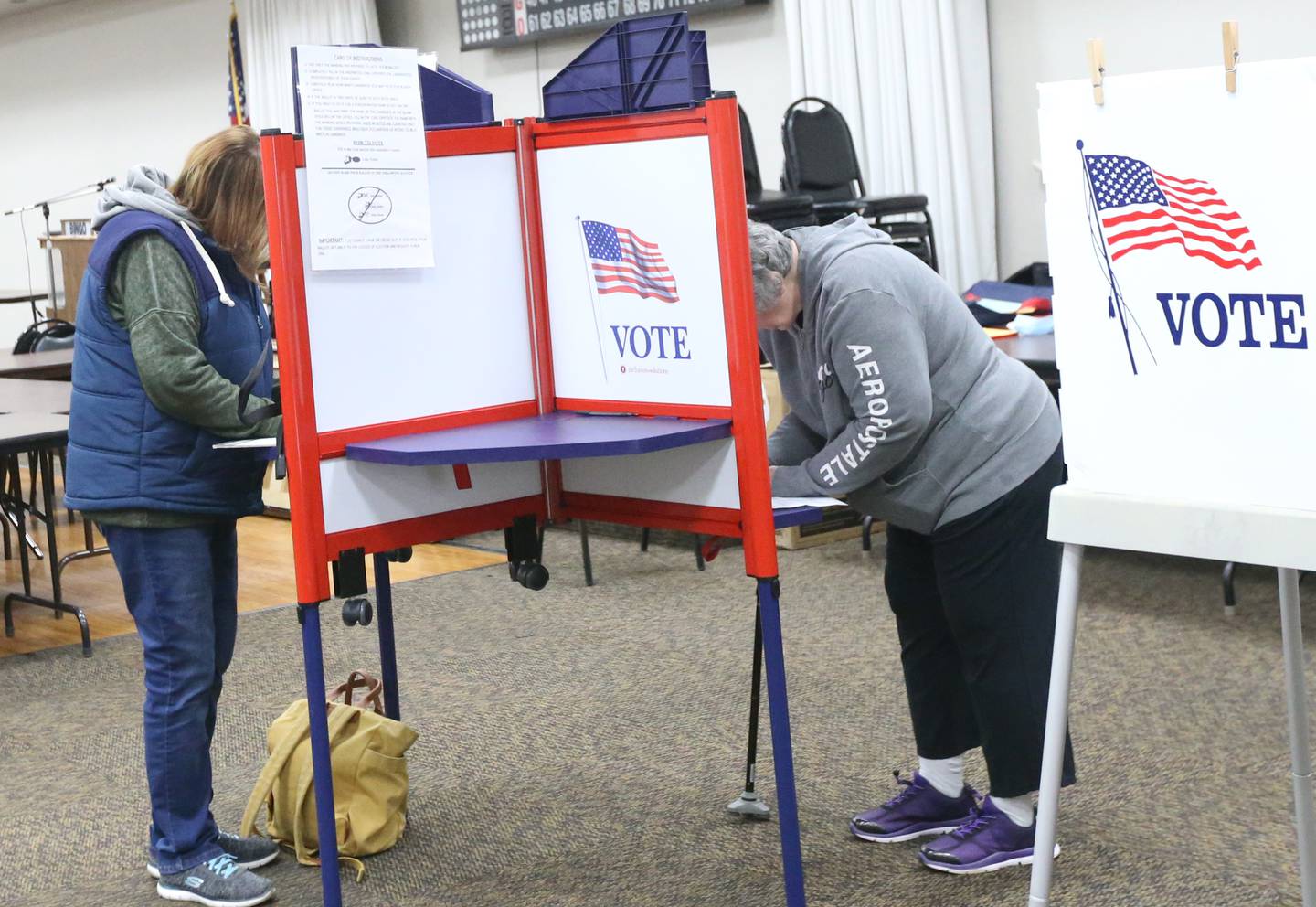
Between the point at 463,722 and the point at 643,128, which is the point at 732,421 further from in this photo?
the point at 463,722

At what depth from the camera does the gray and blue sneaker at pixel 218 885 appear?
7.84ft

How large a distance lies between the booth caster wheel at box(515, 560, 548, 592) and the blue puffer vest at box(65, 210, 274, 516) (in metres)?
0.46

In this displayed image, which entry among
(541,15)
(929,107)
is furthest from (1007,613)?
(541,15)

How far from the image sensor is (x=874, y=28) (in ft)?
19.1

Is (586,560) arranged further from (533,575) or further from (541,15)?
(541,15)

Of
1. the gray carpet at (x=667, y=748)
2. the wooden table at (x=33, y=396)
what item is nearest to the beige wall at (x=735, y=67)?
the wooden table at (x=33, y=396)

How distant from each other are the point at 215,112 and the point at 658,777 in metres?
8.17

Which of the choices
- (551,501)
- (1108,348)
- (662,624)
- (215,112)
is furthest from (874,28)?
(215,112)

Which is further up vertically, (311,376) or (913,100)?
(913,100)

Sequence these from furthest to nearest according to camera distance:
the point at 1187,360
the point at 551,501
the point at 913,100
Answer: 1. the point at 913,100
2. the point at 551,501
3. the point at 1187,360

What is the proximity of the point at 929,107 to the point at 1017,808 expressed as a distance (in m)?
3.89

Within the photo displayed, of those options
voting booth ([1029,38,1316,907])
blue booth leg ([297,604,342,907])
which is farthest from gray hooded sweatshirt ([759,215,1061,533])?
blue booth leg ([297,604,342,907])

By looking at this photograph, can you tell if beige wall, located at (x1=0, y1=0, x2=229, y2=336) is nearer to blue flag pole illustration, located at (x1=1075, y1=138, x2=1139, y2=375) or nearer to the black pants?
the black pants

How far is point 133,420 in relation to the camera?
7.47ft
